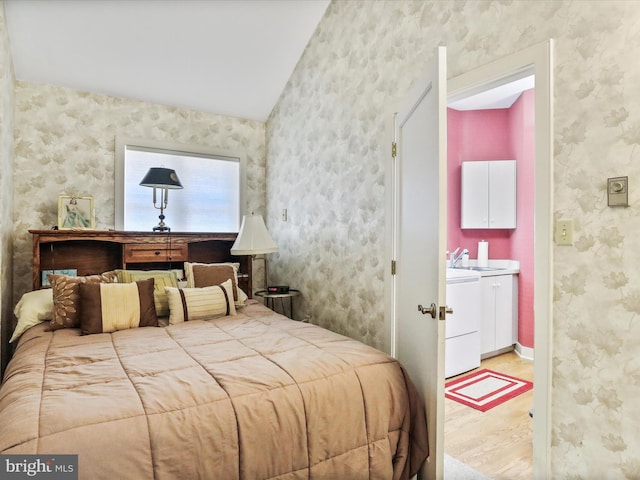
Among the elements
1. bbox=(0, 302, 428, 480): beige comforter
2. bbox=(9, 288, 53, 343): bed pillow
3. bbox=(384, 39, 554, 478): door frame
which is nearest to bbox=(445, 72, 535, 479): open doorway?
bbox=(384, 39, 554, 478): door frame

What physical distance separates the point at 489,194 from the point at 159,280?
3377 millimetres

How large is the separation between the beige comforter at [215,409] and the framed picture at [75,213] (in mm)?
1295

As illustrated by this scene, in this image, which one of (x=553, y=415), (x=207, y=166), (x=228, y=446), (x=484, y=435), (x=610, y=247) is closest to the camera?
(x=228, y=446)

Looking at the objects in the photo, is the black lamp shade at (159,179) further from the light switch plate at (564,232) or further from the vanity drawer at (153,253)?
the light switch plate at (564,232)

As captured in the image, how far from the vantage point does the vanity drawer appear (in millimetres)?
3129

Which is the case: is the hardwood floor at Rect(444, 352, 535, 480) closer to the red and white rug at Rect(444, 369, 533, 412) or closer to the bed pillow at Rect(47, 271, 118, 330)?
the red and white rug at Rect(444, 369, 533, 412)

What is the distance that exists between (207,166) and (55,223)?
4.62 ft

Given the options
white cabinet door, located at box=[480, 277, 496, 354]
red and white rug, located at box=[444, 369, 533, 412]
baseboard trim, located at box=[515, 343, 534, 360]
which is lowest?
red and white rug, located at box=[444, 369, 533, 412]

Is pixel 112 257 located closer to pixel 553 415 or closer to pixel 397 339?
pixel 397 339

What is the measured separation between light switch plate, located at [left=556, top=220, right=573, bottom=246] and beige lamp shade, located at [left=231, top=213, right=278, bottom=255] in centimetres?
217

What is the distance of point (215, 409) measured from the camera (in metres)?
1.31

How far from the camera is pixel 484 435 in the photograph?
228 centimetres

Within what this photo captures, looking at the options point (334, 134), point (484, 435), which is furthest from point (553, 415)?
point (334, 134)

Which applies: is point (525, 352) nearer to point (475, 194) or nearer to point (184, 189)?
point (475, 194)
